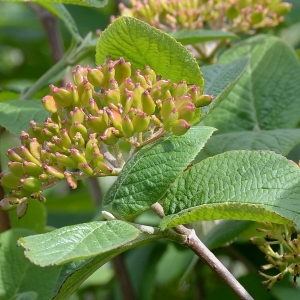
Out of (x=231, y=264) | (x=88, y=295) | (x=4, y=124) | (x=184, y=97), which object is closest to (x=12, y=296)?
(x=4, y=124)

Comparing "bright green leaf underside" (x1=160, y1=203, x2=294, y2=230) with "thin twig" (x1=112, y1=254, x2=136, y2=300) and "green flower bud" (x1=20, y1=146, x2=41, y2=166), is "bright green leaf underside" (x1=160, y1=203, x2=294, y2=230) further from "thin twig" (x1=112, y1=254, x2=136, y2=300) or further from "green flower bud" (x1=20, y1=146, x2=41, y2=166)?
"thin twig" (x1=112, y1=254, x2=136, y2=300)

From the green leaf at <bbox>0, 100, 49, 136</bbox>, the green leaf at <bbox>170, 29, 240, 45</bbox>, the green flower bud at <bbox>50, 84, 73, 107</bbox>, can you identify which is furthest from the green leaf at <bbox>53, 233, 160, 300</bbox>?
the green leaf at <bbox>170, 29, 240, 45</bbox>

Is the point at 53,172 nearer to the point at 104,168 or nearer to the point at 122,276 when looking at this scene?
the point at 104,168

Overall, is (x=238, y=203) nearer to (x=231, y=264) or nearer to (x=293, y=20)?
(x=231, y=264)

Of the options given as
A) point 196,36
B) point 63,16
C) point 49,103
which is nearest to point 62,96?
point 49,103

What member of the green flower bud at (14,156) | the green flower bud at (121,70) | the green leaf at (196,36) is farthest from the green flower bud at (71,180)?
the green leaf at (196,36)

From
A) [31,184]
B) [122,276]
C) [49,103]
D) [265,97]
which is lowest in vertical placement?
[122,276]
